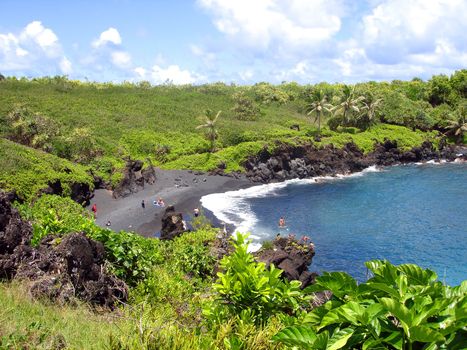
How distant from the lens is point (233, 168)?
62.0 m

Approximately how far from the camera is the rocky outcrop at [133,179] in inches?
1925

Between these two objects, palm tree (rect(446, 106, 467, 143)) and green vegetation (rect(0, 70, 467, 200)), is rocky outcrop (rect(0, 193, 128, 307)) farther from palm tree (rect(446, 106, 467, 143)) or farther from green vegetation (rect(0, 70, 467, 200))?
palm tree (rect(446, 106, 467, 143))

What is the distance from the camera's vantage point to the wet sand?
40569mm

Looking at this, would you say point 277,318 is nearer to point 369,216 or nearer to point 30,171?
point 30,171

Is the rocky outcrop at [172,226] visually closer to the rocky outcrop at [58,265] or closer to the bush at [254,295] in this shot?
the rocky outcrop at [58,265]

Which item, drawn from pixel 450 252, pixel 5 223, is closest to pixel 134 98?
pixel 450 252

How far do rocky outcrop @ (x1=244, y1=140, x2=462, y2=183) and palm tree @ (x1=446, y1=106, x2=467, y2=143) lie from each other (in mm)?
14370

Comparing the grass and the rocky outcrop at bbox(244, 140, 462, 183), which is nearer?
the grass

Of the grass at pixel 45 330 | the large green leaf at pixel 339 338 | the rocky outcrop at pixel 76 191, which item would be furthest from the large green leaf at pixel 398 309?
the rocky outcrop at pixel 76 191

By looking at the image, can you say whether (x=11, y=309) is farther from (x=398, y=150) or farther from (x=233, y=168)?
(x=398, y=150)

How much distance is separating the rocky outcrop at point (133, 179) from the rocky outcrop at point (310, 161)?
607 inches

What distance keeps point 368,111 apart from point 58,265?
77751 millimetres

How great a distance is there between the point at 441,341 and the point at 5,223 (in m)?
11.1

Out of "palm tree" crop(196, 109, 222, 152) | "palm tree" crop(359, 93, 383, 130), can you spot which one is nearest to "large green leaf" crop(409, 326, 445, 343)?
"palm tree" crop(196, 109, 222, 152)
